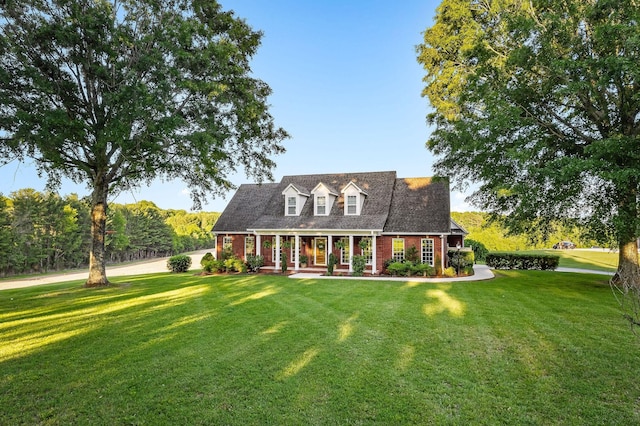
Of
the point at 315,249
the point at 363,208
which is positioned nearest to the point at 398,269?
the point at 363,208

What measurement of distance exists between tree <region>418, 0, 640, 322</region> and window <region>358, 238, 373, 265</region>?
686 centimetres

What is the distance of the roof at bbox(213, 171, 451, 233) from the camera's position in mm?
20266

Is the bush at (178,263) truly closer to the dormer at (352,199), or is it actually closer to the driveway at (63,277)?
the driveway at (63,277)

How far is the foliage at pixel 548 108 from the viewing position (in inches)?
449

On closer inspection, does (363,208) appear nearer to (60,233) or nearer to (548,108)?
(548,108)

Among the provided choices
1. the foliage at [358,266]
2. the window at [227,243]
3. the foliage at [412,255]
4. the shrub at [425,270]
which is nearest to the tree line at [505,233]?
the shrub at [425,270]

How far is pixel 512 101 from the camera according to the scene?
14.2m

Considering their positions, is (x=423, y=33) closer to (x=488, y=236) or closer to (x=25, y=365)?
(x=25, y=365)

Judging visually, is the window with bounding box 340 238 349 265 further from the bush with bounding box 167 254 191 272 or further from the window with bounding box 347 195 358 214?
the bush with bounding box 167 254 191 272

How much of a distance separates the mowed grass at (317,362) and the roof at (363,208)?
30.9 ft

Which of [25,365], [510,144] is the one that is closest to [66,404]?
[25,365]

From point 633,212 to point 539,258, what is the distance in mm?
11805

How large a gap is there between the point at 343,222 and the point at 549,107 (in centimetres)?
1202

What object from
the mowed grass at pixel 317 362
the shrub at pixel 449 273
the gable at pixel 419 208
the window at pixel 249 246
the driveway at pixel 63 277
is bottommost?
the driveway at pixel 63 277
